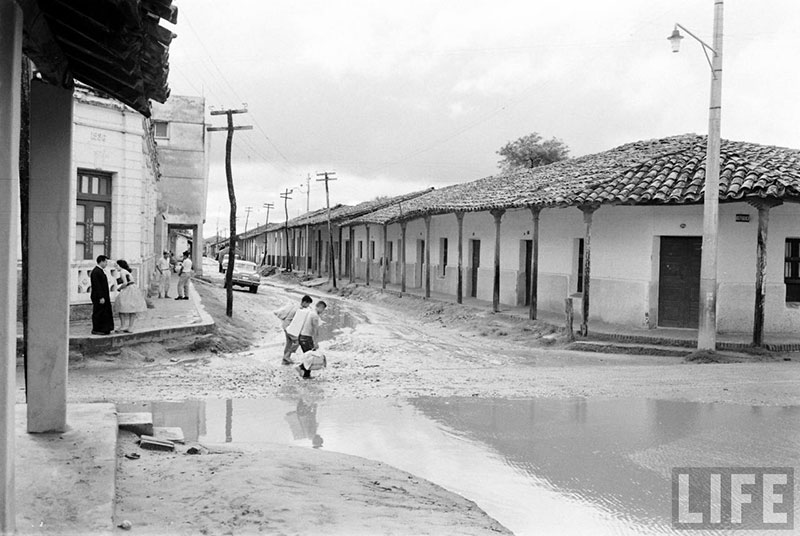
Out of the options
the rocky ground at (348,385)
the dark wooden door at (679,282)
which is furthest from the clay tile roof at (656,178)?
the rocky ground at (348,385)

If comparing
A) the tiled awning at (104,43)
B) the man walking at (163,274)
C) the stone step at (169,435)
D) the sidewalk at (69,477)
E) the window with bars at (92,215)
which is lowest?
the stone step at (169,435)

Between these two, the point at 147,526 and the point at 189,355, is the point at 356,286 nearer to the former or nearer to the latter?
the point at 189,355

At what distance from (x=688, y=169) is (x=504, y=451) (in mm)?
11457

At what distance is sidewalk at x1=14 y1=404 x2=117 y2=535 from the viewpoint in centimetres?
410

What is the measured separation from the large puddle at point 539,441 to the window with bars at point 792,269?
7322mm

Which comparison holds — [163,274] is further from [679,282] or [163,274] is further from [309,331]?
Answer: [679,282]

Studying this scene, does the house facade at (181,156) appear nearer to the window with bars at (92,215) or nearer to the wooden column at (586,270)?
the window with bars at (92,215)

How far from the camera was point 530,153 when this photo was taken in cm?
4581

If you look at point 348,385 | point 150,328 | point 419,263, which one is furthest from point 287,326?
point 419,263

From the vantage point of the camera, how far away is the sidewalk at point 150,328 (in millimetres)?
12002

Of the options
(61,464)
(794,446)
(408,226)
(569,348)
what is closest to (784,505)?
(794,446)

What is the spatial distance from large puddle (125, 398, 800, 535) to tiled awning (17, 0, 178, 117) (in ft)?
12.5

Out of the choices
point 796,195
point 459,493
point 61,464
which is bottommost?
point 459,493

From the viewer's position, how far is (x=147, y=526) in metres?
4.41
